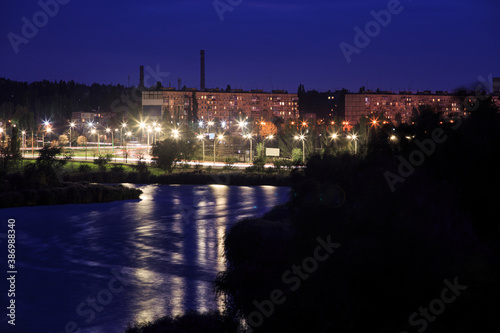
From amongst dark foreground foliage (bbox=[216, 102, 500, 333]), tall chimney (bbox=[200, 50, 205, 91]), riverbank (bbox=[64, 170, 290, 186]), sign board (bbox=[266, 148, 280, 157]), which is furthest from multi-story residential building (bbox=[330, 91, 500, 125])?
dark foreground foliage (bbox=[216, 102, 500, 333])

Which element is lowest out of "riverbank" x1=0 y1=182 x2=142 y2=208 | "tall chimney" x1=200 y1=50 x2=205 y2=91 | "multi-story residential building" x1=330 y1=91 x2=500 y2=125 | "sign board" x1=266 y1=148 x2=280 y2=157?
"riverbank" x1=0 y1=182 x2=142 y2=208

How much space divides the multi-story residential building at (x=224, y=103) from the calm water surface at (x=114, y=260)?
112 meters

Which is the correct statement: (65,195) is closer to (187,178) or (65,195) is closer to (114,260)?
(187,178)

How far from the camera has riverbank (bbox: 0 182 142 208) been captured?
32.5 metres

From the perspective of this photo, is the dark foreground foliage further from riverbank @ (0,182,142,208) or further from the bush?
the bush

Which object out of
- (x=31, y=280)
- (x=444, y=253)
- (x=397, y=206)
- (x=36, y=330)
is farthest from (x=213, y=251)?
(x=444, y=253)

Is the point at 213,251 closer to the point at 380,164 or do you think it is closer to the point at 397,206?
the point at 380,164

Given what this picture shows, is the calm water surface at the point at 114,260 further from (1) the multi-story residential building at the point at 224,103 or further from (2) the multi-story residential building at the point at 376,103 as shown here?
(1) the multi-story residential building at the point at 224,103

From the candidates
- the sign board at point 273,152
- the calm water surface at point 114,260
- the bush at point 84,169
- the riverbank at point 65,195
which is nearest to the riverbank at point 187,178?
the bush at point 84,169

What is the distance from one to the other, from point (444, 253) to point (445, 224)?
0.89 meters

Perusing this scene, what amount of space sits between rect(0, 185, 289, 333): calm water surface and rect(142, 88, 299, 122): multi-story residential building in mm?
111953

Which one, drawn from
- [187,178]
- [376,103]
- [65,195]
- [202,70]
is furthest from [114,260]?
[202,70]

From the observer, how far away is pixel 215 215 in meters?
29.6

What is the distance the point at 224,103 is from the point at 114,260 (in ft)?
442
